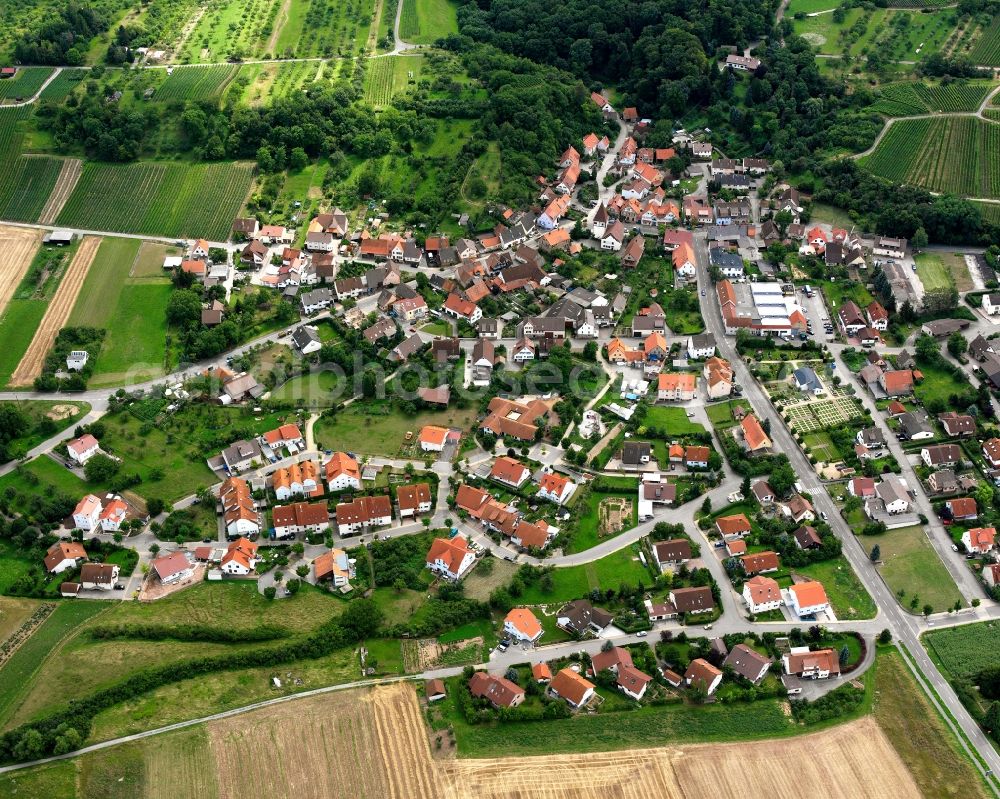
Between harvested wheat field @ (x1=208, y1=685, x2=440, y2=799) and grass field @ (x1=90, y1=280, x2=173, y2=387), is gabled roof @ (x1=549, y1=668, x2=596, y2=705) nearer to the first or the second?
harvested wheat field @ (x1=208, y1=685, x2=440, y2=799)

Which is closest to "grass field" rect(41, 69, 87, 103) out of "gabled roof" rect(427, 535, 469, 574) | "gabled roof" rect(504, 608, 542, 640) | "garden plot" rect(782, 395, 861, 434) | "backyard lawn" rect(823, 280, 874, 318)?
"gabled roof" rect(427, 535, 469, 574)

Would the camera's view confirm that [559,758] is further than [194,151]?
No

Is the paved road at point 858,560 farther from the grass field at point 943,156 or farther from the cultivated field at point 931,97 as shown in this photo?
the cultivated field at point 931,97

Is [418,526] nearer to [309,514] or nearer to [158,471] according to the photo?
[309,514]

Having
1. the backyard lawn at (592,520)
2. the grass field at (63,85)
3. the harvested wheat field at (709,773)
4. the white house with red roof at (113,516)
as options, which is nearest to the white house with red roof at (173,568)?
the white house with red roof at (113,516)

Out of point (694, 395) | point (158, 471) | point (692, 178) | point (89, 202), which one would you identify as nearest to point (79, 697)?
point (158, 471)

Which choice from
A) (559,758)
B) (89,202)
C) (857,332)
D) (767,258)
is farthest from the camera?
(89,202)
